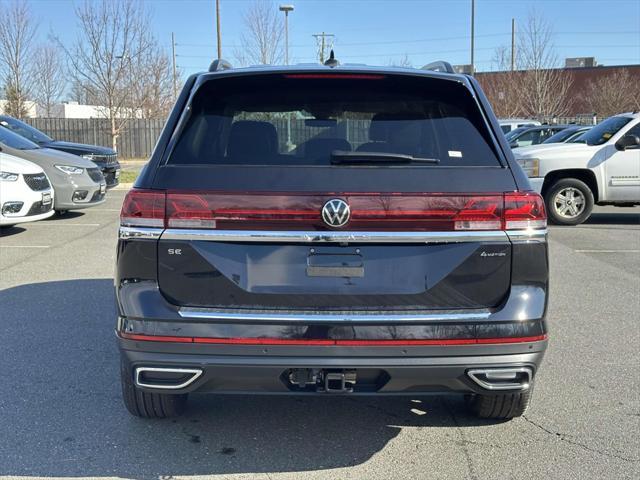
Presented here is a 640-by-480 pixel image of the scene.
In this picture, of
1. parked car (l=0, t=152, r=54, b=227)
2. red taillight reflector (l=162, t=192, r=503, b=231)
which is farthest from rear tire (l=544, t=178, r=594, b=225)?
red taillight reflector (l=162, t=192, r=503, b=231)

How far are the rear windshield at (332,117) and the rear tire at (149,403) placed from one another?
132cm

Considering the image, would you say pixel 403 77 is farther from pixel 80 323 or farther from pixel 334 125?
pixel 80 323

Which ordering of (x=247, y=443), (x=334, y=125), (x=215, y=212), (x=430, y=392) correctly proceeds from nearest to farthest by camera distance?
(x=215, y=212)
(x=430, y=392)
(x=334, y=125)
(x=247, y=443)

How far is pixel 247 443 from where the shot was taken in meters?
3.54

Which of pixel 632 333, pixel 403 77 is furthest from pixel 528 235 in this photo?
pixel 632 333

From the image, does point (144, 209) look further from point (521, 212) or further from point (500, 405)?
point (500, 405)

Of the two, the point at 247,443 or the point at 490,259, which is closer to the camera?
the point at 490,259

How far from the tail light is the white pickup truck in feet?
29.9

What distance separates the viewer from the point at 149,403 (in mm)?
3580

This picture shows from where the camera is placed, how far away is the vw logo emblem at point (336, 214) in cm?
285

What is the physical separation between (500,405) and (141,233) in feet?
6.85

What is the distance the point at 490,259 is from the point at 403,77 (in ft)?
3.36

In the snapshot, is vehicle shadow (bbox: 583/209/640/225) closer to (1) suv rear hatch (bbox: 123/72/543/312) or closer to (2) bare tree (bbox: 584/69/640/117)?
(1) suv rear hatch (bbox: 123/72/543/312)

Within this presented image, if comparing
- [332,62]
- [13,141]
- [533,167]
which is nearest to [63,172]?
[13,141]
